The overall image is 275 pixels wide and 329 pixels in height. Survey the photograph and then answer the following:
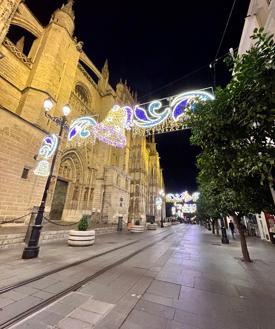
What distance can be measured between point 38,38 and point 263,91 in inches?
840

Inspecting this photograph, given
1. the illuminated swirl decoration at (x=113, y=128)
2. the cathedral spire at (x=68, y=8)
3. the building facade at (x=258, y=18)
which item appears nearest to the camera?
the building facade at (x=258, y=18)

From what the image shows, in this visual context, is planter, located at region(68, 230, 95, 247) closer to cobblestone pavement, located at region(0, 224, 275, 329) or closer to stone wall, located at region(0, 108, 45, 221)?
cobblestone pavement, located at region(0, 224, 275, 329)

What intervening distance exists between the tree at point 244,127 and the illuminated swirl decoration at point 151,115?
4222 mm

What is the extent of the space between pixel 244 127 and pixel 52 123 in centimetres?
1453

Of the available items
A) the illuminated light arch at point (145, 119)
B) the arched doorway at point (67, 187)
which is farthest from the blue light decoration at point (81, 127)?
the arched doorway at point (67, 187)

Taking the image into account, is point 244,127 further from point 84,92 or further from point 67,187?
point 84,92

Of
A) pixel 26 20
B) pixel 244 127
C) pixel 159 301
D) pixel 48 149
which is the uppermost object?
pixel 26 20

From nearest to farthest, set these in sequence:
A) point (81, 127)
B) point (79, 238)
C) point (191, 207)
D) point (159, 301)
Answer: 1. point (159, 301)
2. point (79, 238)
3. point (81, 127)
4. point (191, 207)

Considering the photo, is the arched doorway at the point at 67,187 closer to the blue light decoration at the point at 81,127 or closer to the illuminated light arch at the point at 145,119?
the blue light decoration at the point at 81,127

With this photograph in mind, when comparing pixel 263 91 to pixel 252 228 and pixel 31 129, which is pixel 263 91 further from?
pixel 252 228

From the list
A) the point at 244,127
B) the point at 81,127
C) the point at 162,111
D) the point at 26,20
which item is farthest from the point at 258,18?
the point at 26,20

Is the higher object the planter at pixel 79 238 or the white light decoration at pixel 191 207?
the white light decoration at pixel 191 207

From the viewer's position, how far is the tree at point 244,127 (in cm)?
288

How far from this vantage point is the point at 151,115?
8.74 metres
